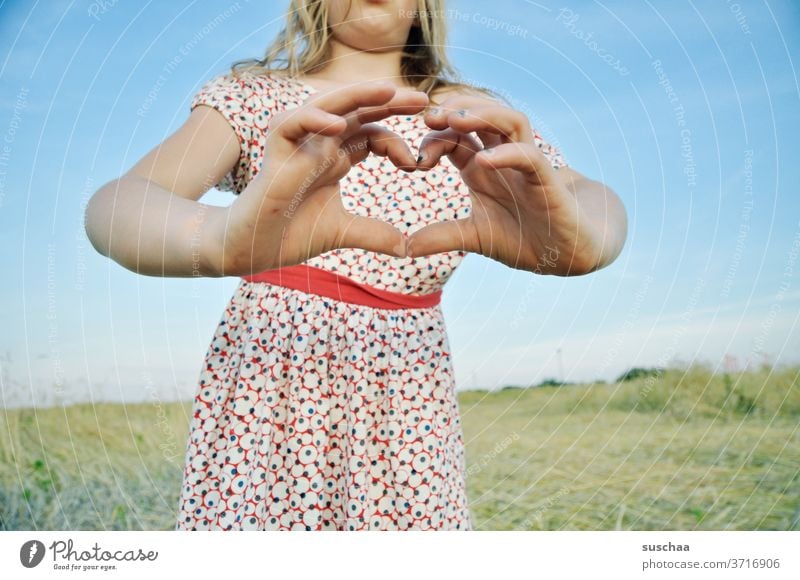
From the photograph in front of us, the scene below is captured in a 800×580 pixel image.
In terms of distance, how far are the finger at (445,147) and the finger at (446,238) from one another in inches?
1.7

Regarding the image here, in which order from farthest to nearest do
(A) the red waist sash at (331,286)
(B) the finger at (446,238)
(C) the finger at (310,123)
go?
(A) the red waist sash at (331,286)
(B) the finger at (446,238)
(C) the finger at (310,123)

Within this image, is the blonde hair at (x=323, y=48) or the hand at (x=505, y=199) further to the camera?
the blonde hair at (x=323, y=48)

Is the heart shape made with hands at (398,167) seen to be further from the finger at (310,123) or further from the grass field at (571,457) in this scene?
→ the grass field at (571,457)

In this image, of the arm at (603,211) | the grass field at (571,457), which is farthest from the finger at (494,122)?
the grass field at (571,457)

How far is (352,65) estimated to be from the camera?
0.77m

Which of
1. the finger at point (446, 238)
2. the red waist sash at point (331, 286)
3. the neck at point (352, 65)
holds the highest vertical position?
the neck at point (352, 65)

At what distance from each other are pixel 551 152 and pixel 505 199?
0.21 m

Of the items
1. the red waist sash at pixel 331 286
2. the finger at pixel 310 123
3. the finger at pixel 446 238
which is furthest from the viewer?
the red waist sash at pixel 331 286

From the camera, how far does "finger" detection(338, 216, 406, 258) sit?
1.80 feet

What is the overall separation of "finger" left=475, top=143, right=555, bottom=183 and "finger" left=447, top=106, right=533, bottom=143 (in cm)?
2

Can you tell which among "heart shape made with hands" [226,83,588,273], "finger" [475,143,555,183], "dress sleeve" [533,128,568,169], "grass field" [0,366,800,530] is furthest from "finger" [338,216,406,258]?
"grass field" [0,366,800,530]

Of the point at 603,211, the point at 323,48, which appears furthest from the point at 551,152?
the point at 323,48

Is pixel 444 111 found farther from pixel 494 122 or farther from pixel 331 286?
pixel 331 286

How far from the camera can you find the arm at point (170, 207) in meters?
0.50
